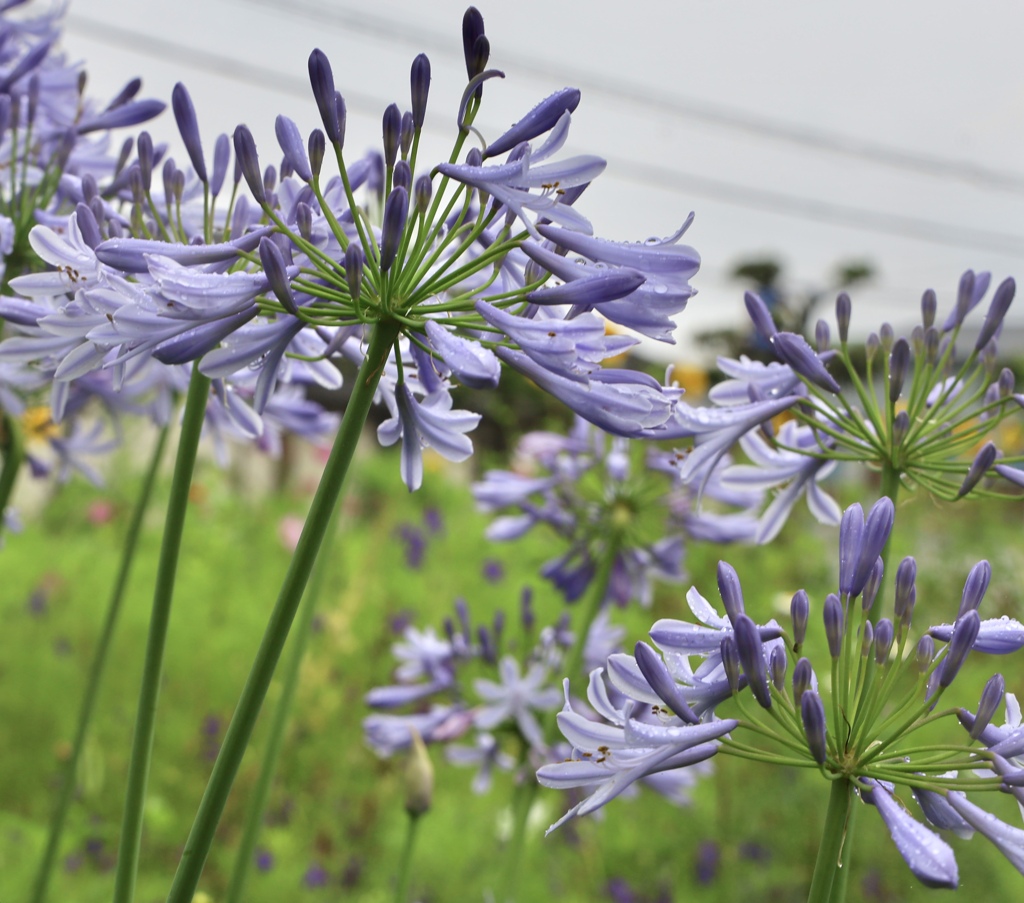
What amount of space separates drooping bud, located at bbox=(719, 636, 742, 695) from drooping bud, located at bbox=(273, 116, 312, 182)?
2.40ft

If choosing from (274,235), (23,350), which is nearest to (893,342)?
(274,235)

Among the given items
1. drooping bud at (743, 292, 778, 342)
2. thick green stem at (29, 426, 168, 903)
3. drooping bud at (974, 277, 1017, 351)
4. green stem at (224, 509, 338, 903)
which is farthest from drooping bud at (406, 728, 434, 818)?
drooping bud at (974, 277, 1017, 351)

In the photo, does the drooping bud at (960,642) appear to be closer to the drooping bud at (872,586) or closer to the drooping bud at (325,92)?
the drooping bud at (872,586)

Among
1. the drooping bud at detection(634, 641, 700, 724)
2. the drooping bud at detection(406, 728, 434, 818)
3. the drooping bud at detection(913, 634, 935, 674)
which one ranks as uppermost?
the drooping bud at detection(913, 634, 935, 674)

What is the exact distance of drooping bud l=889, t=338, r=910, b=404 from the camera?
151cm

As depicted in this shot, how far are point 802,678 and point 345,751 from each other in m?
4.82

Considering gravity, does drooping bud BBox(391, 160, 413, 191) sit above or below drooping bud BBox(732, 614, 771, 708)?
above

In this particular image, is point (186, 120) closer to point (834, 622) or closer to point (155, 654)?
point (155, 654)

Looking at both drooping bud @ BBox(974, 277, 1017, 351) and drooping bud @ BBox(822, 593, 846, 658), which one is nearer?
drooping bud @ BBox(822, 593, 846, 658)

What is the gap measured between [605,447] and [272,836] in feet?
9.13

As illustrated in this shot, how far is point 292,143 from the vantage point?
46.4 inches

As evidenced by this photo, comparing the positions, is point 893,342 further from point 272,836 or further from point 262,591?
point 262,591

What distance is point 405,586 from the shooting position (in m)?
6.65

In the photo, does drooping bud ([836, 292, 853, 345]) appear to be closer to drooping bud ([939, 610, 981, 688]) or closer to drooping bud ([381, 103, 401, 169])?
drooping bud ([939, 610, 981, 688])
